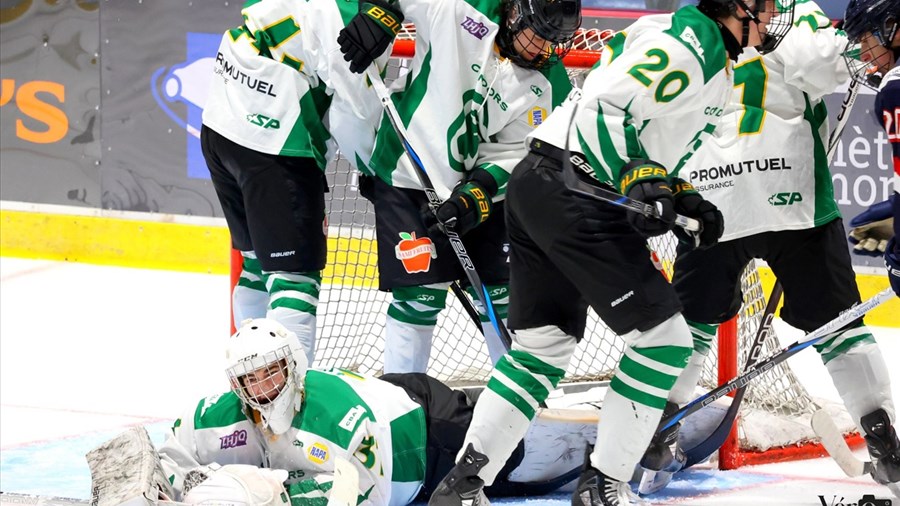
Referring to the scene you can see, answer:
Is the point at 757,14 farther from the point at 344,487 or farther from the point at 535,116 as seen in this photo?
the point at 344,487

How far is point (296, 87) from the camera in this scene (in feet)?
11.1

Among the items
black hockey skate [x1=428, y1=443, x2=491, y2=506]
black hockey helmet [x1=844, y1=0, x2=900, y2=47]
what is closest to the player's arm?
black hockey helmet [x1=844, y1=0, x2=900, y2=47]

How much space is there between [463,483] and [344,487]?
0.78 ft

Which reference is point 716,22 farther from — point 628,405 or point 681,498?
point 681,498

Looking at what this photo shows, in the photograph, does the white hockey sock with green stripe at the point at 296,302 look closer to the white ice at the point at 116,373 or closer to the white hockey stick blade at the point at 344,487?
the white ice at the point at 116,373

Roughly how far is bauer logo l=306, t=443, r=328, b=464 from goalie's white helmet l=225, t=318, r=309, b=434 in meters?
0.07

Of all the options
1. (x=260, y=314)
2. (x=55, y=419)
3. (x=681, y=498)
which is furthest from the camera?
(x=55, y=419)

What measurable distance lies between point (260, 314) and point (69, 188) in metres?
2.76

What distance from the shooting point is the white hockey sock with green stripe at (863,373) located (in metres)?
3.02

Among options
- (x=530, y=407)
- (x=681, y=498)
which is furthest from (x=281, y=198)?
(x=681, y=498)

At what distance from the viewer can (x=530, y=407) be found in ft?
8.79

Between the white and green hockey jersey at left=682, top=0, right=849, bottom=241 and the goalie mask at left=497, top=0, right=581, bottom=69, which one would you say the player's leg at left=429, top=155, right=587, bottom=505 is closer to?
the goalie mask at left=497, top=0, right=581, bottom=69

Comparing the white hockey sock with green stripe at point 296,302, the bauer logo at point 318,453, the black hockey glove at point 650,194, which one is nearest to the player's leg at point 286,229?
the white hockey sock with green stripe at point 296,302

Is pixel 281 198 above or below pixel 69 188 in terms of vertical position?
above
